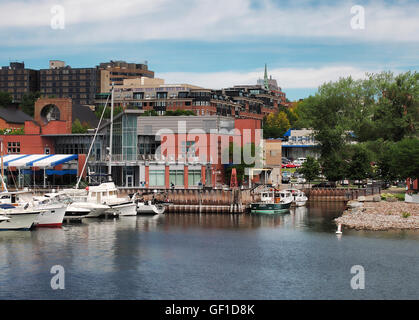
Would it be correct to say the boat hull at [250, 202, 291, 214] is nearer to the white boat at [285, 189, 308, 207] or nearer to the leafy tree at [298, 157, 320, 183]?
the white boat at [285, 189, 308, 207]

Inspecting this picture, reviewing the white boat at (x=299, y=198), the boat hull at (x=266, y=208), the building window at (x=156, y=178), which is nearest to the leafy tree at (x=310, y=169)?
the white boat at (x=299, y=198)

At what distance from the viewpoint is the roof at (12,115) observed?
15188cm

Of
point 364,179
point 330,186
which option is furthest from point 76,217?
point 364,179

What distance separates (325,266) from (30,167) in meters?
66.4

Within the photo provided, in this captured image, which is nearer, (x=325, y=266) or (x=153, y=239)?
(x=325, y=266)

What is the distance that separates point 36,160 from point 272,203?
125ft

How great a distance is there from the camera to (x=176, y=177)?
95.0 metres

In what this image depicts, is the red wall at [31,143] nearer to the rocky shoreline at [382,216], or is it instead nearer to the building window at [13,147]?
the building window at [13,147]

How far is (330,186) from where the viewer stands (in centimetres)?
10950

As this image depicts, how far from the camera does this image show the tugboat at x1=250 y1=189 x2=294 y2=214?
85.1 meters

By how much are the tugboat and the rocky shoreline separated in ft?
29.9

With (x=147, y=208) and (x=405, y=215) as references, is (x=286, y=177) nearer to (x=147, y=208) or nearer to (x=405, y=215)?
(x=147, y=208)

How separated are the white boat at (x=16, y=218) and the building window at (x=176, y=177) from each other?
1270 inches
